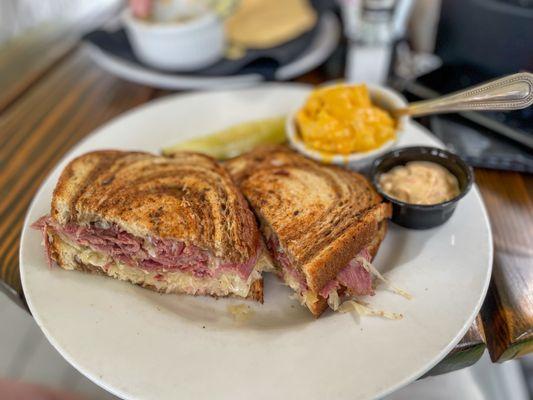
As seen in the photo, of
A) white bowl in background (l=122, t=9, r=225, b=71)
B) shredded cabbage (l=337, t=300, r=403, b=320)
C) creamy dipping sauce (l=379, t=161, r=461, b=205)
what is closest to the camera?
shredded cabbage (l=337, t=300, r=403, b=320)

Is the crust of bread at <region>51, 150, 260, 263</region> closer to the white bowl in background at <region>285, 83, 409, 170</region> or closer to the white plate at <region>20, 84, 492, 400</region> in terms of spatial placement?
the white plate at <region>20, 84, 492, 400</region>

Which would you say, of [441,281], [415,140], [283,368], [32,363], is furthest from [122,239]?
[415,140]

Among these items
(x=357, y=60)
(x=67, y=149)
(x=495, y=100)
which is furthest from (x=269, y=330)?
(x=357, y=60)

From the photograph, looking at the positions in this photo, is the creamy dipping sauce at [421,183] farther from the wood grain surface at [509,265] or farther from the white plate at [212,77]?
the white plate at [212,77]

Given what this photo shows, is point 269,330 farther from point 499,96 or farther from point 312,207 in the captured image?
point 499,96

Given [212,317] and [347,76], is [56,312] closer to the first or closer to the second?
[212,317]

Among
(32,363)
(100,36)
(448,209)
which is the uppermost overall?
(100,36)

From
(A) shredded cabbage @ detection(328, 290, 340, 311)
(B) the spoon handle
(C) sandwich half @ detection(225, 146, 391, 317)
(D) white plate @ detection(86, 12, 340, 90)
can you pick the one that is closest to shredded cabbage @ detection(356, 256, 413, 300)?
(C) sandwich half @ detection(225, 146, 391, 317)

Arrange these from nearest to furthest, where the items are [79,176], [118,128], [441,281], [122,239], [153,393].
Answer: [153,393] → [441,281] → [122,239] → [79,176] → [118,128]
